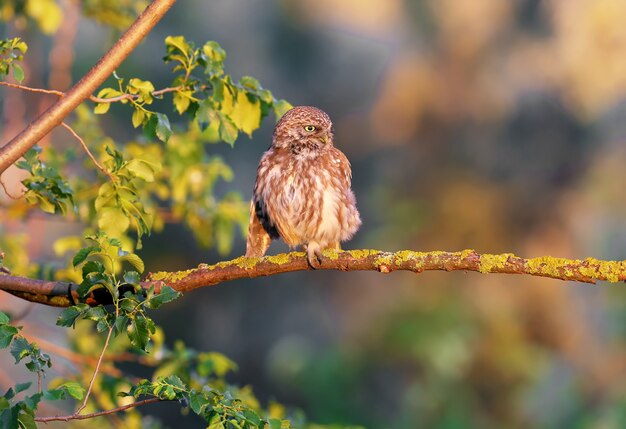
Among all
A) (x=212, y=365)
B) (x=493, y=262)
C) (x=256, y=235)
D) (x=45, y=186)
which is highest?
(x=256, y=235)

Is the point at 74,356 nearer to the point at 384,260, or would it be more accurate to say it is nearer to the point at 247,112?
the point at 247,112

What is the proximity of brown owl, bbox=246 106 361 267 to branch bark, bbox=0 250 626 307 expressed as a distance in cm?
121

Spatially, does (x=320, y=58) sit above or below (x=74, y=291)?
above

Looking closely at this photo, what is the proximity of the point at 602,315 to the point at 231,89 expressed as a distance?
997 cm

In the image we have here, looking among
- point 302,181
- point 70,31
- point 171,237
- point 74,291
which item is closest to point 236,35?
point 171,237

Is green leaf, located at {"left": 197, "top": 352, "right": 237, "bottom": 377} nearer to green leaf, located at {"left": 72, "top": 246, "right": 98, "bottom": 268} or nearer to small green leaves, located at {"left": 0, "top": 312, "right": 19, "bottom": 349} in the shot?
green leaf, located at {"left": 72, "top": 246, "right": 98, "bottom": 268}

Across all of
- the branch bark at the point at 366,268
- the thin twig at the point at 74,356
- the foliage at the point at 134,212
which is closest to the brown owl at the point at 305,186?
the foliage at the point at 134,212

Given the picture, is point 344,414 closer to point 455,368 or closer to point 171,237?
point 455,368

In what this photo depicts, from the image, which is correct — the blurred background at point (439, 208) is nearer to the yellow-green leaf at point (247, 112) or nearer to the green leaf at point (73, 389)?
the yellow-green leaf at point (247, 112)

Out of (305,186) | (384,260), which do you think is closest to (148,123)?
(384,260)

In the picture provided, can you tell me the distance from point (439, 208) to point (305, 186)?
8.11 metres

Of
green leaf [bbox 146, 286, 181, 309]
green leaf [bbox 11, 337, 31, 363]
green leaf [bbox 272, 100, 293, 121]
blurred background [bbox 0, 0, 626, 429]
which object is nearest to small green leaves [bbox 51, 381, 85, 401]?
green leaf [bbox 11, 337, 31, 363]

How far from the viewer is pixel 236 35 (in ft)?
50.2

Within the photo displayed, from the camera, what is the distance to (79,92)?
315 centimetres
